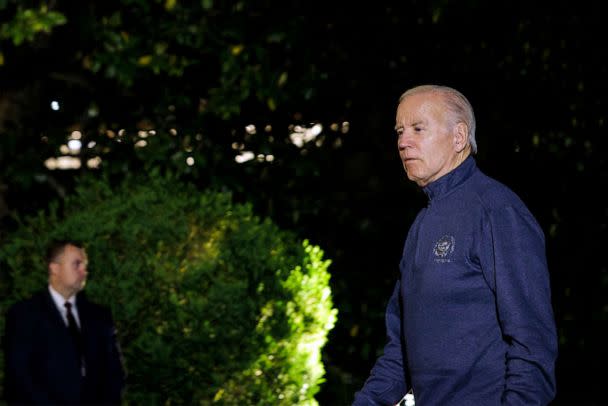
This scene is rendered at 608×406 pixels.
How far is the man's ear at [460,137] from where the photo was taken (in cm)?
362

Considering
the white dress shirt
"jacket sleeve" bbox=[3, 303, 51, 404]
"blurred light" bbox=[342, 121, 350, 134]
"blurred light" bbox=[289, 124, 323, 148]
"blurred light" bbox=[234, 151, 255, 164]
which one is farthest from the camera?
"blurred light" bbox=[342, 121, 350, 134]

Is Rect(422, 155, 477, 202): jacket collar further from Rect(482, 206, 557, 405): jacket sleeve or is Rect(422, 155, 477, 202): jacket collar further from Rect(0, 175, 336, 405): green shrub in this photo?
Rect(0, 175, 336, 405): green shrub

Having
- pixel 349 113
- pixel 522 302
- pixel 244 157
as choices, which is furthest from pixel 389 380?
pixel 349 113

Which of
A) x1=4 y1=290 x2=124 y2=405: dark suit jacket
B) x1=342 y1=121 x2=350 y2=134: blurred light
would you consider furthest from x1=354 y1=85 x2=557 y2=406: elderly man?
x1=342 y1=121 x2=350 y2=134: blurred light

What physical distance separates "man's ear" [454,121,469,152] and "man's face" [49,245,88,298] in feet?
13.2

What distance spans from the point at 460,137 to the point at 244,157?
756 centimetres

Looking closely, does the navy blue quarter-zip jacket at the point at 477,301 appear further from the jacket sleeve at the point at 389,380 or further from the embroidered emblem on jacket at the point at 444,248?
the jacket sleeve at the point at 389,380

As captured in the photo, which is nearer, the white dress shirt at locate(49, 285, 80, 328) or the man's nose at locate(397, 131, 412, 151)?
the man's nose at locate(397, 131, 412, 151)

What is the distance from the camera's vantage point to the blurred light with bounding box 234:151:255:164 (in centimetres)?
1100

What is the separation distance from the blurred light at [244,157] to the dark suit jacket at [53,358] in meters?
4.19

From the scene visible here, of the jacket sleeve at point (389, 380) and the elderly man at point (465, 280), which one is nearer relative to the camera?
the elderly man at point (465, 280)

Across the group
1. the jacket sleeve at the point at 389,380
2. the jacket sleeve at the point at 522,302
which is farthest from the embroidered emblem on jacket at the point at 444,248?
the jacket sleeve at the point at 389,380

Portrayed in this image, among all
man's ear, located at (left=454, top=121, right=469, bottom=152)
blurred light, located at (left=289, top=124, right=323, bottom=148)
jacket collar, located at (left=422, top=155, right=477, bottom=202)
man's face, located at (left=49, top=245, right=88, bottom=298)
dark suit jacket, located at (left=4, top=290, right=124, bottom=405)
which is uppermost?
blurred light, located at (left=289, top=124, right=323, bottom=148)

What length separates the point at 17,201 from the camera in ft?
36.1
